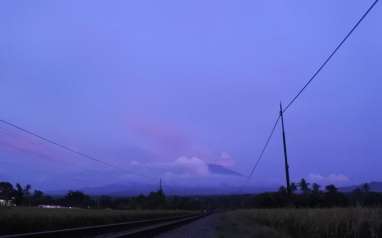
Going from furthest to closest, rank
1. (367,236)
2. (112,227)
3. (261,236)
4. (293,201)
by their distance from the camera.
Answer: (293,201) < (112,227) < (261,236) < (367,236)

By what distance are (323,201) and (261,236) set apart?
40.4 meters

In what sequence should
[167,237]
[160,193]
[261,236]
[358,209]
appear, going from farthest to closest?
[160,193] < [167,237] < [261,236] < [358,209]

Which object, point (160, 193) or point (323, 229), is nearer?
point (323, 229)

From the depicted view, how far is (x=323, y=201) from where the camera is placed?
2323 inches

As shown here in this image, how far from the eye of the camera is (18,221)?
73.9 feet

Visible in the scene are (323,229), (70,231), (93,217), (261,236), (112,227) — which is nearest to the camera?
(323,229)

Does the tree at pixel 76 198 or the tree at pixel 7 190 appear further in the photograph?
the tree at pixel 76 198

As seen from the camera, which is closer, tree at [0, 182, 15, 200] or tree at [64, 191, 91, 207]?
tree at [0, 182, 15, 200]

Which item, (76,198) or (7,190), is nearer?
(7,190)

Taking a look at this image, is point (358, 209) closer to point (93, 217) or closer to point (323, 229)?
point (323, 229)

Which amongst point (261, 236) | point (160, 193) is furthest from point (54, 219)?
point (160, 193)

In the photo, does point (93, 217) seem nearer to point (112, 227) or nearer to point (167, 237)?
point (112, 227)

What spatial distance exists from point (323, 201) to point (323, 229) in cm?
4596

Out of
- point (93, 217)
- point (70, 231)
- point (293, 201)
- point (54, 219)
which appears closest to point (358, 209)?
point (70, 231)
